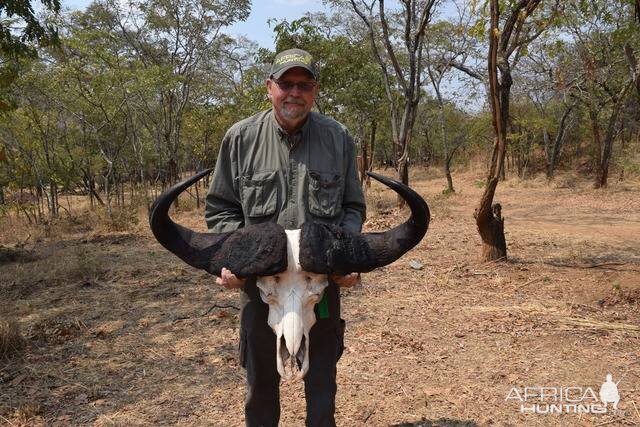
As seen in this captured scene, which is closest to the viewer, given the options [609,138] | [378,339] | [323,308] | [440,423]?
[323,308]

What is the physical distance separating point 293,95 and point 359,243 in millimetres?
766

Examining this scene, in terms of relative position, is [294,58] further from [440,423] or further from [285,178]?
[440,423]

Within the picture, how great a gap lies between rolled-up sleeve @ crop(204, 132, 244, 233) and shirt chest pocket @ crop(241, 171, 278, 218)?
0.11m

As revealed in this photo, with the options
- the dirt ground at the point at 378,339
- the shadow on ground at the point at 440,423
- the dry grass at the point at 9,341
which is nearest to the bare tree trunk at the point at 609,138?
the dirt ground at the point at 378,339

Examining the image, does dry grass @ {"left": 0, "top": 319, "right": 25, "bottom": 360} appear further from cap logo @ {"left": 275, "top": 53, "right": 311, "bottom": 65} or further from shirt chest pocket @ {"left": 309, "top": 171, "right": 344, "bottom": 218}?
cap logo @ {"left": 275, "top": 53, "right": 311, "bottom": 65}

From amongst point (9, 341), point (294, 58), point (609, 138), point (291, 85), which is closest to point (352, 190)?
point (291, 85)

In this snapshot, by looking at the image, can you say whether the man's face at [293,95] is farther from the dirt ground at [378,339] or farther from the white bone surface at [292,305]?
the dirt ground at [378,339]

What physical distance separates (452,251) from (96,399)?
6.32m

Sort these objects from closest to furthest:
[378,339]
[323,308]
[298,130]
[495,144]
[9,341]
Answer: [323,308] → [298,130] → [9,341] → [378,339] → [495,144]

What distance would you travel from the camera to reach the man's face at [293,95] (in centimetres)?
222

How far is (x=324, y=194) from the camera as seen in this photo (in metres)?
2.30

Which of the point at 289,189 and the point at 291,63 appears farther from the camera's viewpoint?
the point at 289,189

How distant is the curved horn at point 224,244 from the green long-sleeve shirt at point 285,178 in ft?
0.70

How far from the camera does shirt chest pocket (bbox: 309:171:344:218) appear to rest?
7.50 feet
